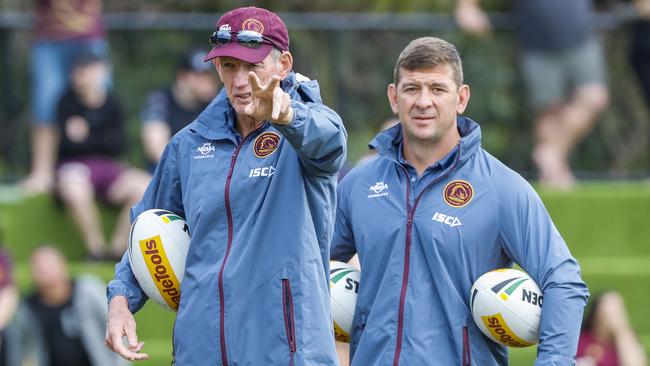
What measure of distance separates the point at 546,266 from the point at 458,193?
437mm

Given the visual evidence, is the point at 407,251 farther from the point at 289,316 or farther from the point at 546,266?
the point at 289,316

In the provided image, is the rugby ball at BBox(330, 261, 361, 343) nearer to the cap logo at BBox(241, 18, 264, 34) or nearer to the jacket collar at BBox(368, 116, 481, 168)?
the jacket collar at BBox(368, 116, 481, 168)

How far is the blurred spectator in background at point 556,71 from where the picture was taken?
10.7 meters

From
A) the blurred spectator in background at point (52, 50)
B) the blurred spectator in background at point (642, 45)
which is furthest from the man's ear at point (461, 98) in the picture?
the blurred spectator in background at point (642, 45)

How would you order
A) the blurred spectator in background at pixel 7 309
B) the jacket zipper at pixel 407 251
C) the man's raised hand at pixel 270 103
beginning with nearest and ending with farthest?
the man's raised hand at pixel 270 103 < the jacket zipper at pixel 407 251 < the blurred spectator in background at pixel 7 309

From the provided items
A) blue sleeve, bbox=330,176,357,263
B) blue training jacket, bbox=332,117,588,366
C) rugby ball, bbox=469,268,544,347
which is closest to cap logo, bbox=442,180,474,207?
blue training jacket, bbox=332,117,588,366

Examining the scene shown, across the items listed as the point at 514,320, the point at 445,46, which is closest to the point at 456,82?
the point at 445,46

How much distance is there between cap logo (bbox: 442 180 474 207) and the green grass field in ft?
15.5

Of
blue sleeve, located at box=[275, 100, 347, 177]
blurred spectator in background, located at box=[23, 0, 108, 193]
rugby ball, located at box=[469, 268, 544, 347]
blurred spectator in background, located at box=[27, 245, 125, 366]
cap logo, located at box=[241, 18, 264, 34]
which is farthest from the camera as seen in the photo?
blurred spectator in background, located at box=[23, 0, 108, 193]

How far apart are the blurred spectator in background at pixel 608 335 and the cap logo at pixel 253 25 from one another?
5.29 m

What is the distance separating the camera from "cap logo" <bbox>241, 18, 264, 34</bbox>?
500 cm

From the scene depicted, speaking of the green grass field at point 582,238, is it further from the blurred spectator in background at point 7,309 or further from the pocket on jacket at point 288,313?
the pocket on jacket at point 288,313

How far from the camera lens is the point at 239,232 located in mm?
4973

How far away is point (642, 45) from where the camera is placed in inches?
443
